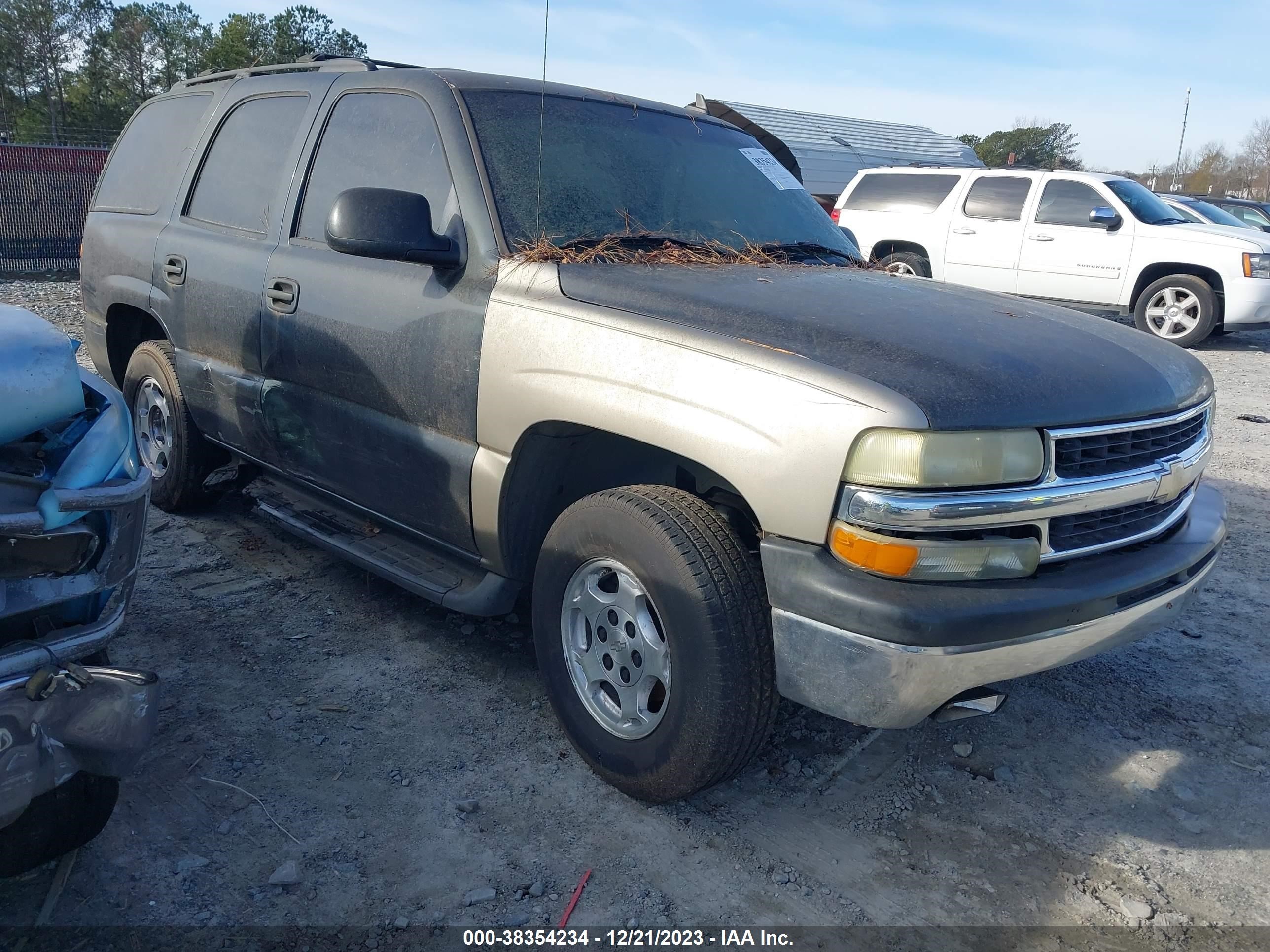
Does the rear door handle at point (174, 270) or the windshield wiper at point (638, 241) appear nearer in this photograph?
the windshield wiper at point (638, 241)

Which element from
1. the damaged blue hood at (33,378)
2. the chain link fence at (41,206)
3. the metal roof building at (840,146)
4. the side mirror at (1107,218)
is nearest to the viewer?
the damaged blue hood at (33,378)

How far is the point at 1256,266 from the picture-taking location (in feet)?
33.9

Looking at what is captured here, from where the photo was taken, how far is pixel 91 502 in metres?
1.99

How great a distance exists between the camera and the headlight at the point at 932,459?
2117 mm

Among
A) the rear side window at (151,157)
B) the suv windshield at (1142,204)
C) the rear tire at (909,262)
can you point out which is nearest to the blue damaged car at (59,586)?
the rear side window at (151,157)

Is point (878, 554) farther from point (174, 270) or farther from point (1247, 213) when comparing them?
point (1247, 213)

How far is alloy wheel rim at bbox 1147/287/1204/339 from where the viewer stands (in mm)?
10727

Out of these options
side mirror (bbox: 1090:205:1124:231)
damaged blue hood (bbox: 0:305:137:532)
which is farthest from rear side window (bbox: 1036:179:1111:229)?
damaged blue hood (bbox: 0:305:137:532)

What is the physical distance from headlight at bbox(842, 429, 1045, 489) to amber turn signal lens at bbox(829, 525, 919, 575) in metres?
0.12

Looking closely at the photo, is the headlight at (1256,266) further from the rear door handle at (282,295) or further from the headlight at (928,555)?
the rear door handle at (282,295)

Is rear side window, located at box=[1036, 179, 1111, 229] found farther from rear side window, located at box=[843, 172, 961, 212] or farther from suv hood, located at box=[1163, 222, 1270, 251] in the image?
rear side window, located at box=[843, 172, 961, 212]

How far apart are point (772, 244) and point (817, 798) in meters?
1.87

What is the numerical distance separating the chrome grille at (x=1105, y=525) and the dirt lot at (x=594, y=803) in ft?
2.72

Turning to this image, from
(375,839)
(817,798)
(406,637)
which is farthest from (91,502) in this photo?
(817,798)
